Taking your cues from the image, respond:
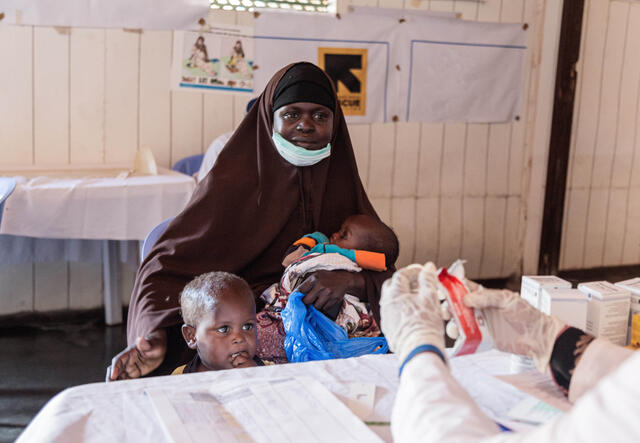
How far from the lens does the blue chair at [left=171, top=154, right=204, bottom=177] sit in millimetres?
3982

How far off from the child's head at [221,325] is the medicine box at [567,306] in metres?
0.75

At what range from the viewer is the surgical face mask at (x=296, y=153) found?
7.01 feet

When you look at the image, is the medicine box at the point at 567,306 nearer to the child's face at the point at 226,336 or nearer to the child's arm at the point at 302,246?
the child's face at the point at 226,336

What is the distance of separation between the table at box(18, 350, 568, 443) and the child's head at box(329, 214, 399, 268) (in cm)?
76

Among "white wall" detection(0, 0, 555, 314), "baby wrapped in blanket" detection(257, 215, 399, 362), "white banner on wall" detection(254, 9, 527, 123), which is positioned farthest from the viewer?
"white banner on wall" detection(254, 9, 527, 123)

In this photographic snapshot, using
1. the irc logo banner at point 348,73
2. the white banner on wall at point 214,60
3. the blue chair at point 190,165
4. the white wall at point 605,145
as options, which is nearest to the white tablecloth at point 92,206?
the blue chair at point 190,165

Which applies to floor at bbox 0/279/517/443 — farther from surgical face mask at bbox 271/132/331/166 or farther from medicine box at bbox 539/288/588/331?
medicine box at bbox 539/288/588/331

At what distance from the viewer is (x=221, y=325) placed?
1.59 m

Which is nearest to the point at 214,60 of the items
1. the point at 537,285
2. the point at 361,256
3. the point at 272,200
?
the point at 272,200

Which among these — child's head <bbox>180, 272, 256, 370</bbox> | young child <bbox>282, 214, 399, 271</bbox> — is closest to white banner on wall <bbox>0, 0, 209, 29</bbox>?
young child <bbox>282, 214, 399, 271</bbox>

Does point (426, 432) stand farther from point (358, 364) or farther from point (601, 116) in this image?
point (601, 116)

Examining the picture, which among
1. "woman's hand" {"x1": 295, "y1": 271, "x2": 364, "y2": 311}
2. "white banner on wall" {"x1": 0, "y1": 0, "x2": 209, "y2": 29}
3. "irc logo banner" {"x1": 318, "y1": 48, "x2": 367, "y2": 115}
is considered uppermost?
"white banner on wall" {"x1": 0, "y1": 0, "x2": 209, "y2": 29}

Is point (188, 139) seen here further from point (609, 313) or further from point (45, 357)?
point (609, 313)

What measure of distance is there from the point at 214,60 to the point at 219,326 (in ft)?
9.39
